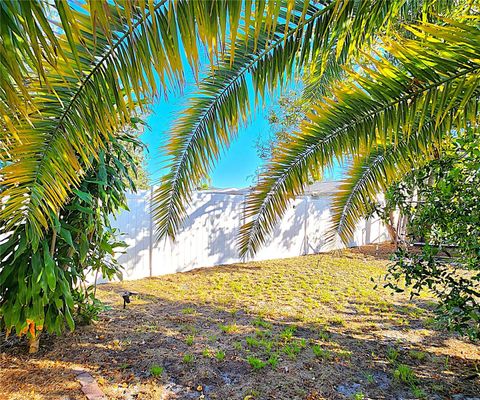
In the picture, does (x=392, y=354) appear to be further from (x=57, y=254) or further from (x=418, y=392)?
(x=57, y=254)

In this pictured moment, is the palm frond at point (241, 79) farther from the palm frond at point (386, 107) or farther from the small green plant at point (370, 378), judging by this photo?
the small green plant at point (370, 378)

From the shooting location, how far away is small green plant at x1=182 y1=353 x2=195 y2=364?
289 centimetres

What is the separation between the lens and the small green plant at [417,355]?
308cm

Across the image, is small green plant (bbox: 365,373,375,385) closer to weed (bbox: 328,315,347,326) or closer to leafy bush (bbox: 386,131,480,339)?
leafy bush (bbox: 386,131,480,339)

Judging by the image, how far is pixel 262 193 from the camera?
2.44 m

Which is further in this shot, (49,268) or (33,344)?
(33,344)

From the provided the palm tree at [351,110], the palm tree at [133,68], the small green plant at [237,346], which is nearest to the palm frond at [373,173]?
the palm tree at [351,110]

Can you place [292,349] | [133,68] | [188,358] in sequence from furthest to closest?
[292,349]
[188,358]
[133,68]

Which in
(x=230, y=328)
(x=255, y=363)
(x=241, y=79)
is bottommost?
(x=255, y=363)

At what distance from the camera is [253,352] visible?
122 inches

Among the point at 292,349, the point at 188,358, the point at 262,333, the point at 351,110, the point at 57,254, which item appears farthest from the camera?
the point at 262,333

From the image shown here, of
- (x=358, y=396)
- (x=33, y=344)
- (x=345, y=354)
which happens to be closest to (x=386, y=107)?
(x=358, y=396)

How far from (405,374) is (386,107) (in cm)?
225

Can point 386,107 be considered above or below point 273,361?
above
